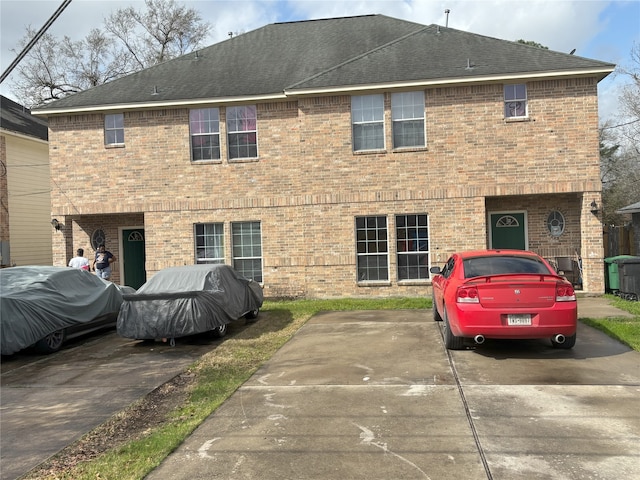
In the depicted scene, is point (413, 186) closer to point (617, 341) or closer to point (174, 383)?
point (617, 341)

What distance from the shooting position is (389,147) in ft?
44.4

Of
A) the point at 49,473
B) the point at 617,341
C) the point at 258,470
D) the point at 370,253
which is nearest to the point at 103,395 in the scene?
the point at 49,473

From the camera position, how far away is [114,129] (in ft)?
49.9

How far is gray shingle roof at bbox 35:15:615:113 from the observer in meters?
13.2

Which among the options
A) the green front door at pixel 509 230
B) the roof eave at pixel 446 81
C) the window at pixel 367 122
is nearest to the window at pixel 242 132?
the roof eave at pixel 446 81

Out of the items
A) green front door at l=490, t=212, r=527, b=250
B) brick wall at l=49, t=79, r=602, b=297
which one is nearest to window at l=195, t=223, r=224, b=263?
brick wall at l=49, t=79, r=602, b=297

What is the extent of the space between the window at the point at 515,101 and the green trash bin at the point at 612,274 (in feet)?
14.0

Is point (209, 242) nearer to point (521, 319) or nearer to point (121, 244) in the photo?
point (121, 244)

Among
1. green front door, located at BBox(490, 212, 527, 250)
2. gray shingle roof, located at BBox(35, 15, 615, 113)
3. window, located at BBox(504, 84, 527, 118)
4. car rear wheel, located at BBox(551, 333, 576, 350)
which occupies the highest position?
gray shingle roof, located at BBox(35, 15, 615, 113)

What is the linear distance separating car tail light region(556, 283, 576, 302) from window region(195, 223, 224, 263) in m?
9.96

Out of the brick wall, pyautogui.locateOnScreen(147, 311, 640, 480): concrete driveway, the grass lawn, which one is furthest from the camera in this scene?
the brick wall

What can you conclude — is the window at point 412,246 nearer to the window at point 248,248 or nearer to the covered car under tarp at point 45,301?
the window at point 248,248

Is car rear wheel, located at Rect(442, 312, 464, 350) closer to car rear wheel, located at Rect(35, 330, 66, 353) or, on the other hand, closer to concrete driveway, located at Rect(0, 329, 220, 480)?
concrete driveway, located at Rect(0, 329, 220, 480)

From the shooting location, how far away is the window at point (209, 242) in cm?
1480
